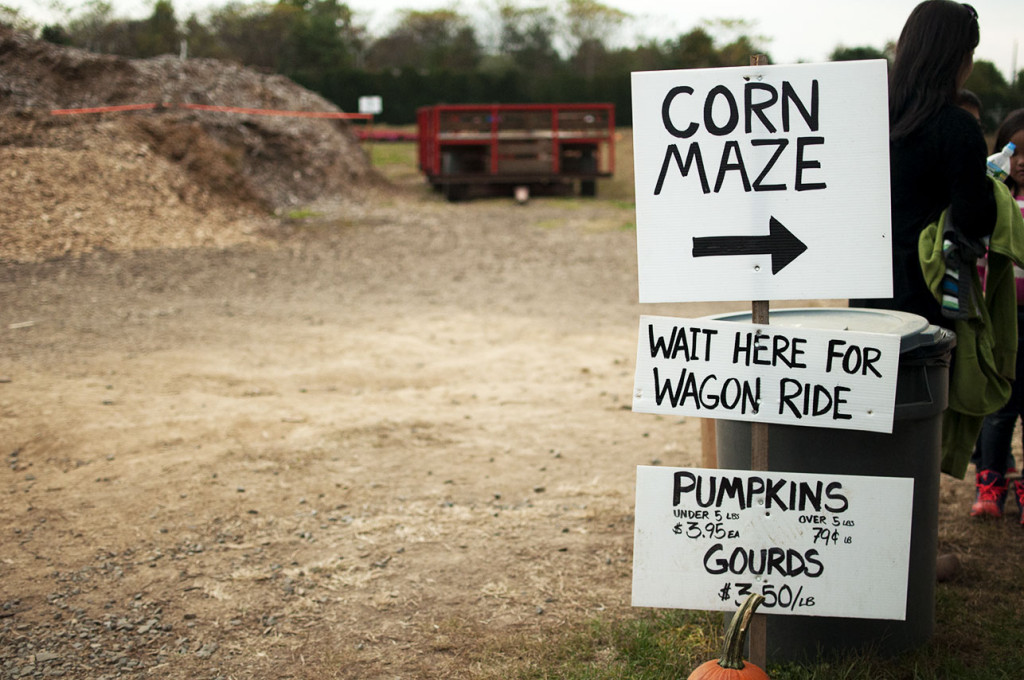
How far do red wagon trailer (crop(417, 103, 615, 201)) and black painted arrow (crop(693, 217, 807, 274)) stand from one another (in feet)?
46.9

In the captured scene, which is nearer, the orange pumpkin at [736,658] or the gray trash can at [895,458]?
the orange pumpkin at [736,658]

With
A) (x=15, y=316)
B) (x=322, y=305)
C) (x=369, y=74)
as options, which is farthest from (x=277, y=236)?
(x=369, y=74)

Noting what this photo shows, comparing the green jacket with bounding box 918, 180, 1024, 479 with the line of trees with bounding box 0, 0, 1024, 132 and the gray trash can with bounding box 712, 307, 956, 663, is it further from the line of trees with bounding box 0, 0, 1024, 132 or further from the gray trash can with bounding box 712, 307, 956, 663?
the line of trees with bounding box 0, 0, 1024, 132

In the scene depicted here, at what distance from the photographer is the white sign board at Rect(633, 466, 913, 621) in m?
2.38

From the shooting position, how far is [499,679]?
273 centimetres

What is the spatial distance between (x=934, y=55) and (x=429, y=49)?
4468 centimetres

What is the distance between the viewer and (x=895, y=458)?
252cm

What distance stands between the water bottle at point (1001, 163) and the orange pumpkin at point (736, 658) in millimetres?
1990

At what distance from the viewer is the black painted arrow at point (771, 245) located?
2330mm

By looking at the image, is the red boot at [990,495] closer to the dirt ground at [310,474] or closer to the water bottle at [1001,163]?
the dirt ground at [310,474]

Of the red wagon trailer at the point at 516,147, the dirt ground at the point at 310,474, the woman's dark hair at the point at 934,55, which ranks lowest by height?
the dirt ground at the point at 310,474

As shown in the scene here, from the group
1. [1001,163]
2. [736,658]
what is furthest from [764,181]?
[1001,163]

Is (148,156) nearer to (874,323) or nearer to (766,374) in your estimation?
(874,323)

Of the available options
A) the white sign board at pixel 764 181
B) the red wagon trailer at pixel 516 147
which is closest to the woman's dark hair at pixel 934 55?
the white sign board at pixel 764 181
